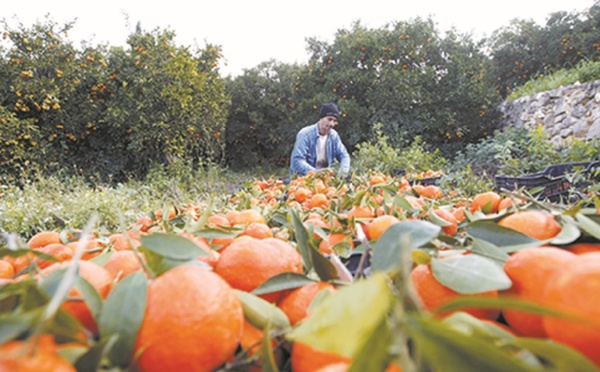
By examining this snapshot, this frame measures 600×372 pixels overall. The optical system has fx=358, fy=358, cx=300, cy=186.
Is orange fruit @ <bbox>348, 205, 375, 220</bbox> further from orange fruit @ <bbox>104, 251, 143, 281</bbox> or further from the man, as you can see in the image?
the man

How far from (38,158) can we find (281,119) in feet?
26.8

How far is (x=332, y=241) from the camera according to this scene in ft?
3.06

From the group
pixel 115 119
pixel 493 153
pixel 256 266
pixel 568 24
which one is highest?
pixel 568 24

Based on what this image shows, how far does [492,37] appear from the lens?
1495 cm

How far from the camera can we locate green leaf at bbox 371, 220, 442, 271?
17.1 inches

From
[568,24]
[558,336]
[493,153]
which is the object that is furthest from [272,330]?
[568,24]

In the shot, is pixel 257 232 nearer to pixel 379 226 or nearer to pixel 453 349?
pixel 379 226

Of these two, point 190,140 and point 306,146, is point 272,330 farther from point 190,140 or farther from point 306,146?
point 190,140

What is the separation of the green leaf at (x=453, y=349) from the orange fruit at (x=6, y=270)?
0.80 m

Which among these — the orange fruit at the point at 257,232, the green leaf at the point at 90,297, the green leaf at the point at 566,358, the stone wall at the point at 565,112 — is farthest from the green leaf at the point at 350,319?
the stone wall at the point at 565,112

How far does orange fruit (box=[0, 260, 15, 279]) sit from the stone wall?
7.81m

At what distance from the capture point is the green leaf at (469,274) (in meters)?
0.39

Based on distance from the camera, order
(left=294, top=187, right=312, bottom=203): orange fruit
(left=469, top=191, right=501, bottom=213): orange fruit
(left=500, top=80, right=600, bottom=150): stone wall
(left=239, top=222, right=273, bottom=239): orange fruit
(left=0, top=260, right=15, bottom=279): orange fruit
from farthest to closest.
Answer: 1. (left=500, top=80, right=600, bottom=150): stone wall
2. (left=294, top=187, right=312, bottom=203): orange fruit
3. (left=469, top=191, right=501, bottom=213): orange fruit
4. (left=239, top=222, right=273, bottom=239): orange fruit
5. (left=0, top=260, right=15, bottom=279): orange fruit

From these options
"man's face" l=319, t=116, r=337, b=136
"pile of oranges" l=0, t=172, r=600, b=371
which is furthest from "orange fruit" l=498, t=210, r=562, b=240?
"man's face" l=319, t=116, r=337, b=136
